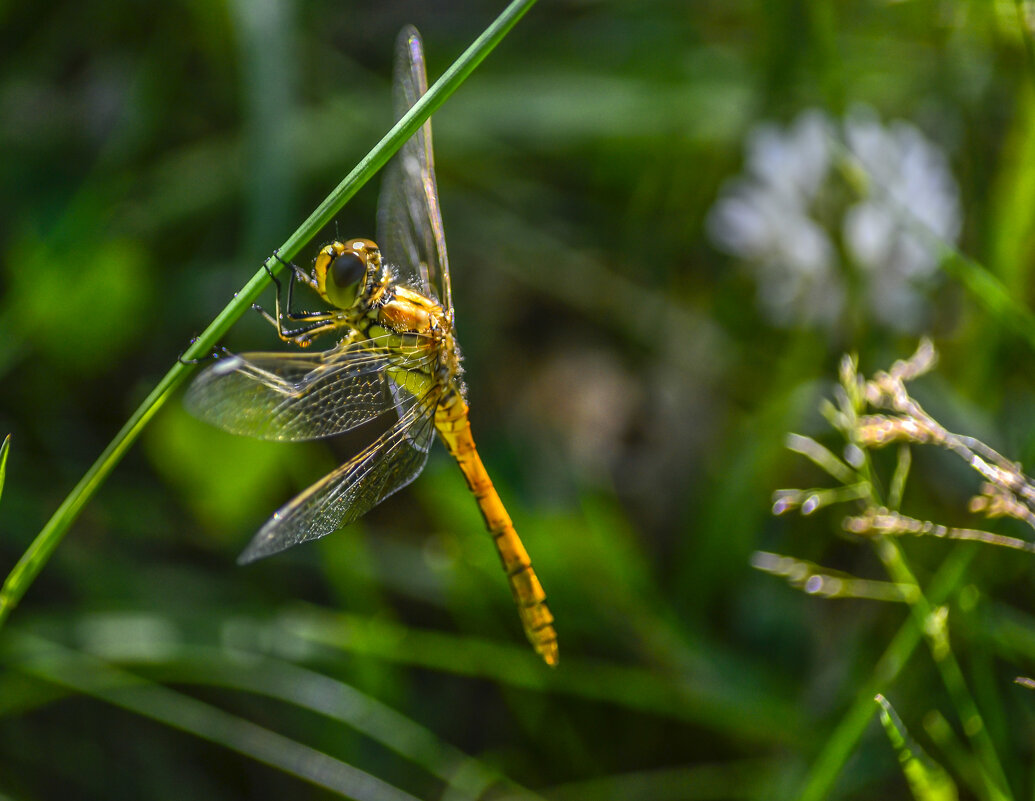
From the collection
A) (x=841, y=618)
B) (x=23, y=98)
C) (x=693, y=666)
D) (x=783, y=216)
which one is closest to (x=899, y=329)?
(x=783, y=216)

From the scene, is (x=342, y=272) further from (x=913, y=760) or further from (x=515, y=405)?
(x=515, y=405)

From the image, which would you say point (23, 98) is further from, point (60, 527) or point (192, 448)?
point (60, 527)

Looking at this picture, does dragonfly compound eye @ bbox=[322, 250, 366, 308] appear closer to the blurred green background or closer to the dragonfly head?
the dragonfly head

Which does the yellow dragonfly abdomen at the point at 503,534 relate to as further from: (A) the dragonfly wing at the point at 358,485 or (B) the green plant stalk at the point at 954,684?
(B) the green plant stalk at the point at 954,684

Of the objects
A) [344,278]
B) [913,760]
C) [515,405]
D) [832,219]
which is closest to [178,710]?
[344,278]

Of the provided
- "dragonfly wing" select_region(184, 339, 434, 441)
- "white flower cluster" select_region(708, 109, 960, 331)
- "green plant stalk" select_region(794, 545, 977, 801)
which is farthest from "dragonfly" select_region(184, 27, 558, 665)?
"white flower cluster" select_region(708, 109, 960, 331)

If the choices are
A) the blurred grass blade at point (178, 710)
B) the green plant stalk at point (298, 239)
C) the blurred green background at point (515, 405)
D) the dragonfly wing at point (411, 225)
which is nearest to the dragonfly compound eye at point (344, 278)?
the dragonfly wing at point (411, 225)
